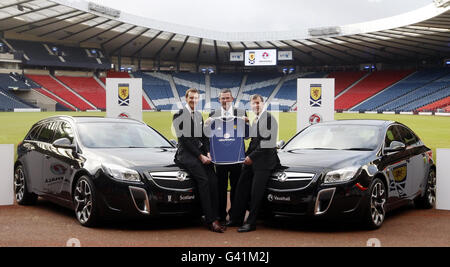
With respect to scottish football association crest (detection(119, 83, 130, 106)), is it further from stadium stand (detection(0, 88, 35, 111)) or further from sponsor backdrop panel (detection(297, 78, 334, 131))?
stadium stand (detection(0, 88, 35, 111))

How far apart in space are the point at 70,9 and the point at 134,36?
1416 centimetres

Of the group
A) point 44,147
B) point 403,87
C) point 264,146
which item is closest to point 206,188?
point 264,146

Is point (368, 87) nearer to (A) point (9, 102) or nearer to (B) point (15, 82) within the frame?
(B) point (15, 82)

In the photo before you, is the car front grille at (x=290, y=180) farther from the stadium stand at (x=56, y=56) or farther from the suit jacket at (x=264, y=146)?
the stadium stand at (x=56, y=56)

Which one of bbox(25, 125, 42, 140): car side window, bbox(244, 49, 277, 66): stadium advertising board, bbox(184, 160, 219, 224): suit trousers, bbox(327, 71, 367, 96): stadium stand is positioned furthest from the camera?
bbox(327, 71, 367, 96): stadium stand

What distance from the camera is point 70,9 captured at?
45.1 meters

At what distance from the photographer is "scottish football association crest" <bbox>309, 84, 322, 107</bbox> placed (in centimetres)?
1333

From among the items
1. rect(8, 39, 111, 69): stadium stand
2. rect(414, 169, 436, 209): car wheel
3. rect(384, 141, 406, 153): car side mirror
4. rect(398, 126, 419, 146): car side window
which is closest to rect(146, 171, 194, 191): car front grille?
rect(384, 141, 406, 153): car side mirror

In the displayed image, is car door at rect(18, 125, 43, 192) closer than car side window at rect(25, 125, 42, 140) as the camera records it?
Yes

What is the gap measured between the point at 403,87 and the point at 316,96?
51.3 meters

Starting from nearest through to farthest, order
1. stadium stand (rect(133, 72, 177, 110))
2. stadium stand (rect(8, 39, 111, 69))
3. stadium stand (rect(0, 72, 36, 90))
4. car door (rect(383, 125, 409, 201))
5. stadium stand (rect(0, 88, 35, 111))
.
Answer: car door (rect(383, 125, 409, 201)), stadium stand (rect(0, 88, 35, 111)), stadium stand (rect(0, 72, 36, 90)), stadium stand (rect(8, 39, 111, 69)), stadium stand (rect(133, 72, 177, 110))

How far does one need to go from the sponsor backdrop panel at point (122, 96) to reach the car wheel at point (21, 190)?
494 centimetres

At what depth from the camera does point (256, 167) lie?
279 inches

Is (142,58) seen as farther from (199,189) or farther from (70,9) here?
(199,189)
